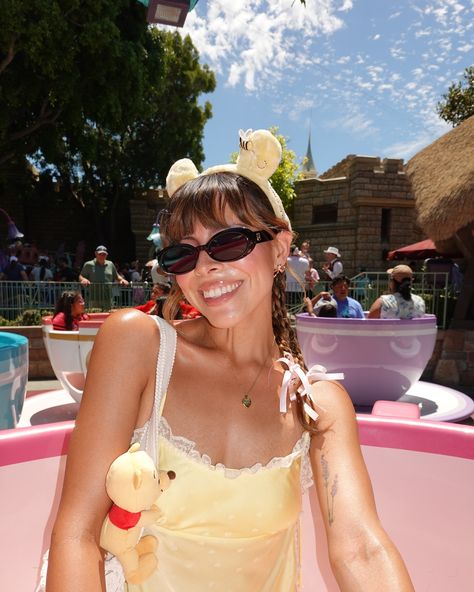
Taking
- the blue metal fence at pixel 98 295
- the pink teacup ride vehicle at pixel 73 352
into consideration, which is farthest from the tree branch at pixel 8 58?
the pink teacup ride vehicle at pixel 73 352

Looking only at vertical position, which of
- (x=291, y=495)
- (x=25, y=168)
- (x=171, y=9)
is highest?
(x=25, y=168)

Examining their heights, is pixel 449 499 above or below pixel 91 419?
below

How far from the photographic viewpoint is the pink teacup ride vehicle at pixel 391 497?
4.35 ft

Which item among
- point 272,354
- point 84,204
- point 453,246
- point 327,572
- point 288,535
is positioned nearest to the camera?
point 288,535

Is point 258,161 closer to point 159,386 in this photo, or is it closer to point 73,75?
point 159,386

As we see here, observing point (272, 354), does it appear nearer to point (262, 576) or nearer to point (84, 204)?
point (262, 576)

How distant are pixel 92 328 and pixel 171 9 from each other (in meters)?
2.64

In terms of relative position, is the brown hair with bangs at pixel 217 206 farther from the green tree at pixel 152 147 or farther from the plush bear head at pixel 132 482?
the green tree at pixel 152 147

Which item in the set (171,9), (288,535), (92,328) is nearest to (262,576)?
(288,535)

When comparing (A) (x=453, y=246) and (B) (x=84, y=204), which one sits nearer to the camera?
(A) (x=453, y=246)

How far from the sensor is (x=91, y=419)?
0.87 m

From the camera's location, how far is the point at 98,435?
0.86 metres

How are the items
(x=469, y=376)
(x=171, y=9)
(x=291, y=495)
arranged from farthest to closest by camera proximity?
(x=469, y=376)
(x=171, y=9)
(x=291, y=495)

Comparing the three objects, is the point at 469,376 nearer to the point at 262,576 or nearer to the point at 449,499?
the point at 449,499
